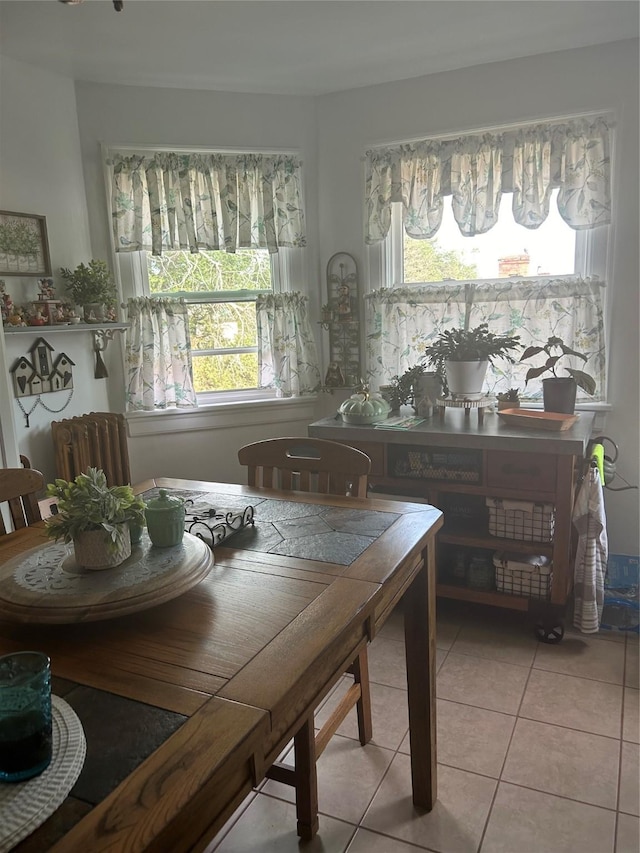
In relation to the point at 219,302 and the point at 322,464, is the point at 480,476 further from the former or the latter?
the point at 219,302

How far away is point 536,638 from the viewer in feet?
8.43

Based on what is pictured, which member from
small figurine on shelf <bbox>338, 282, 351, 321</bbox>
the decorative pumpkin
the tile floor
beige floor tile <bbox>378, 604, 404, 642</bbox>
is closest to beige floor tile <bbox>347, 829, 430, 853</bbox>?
the tile floor

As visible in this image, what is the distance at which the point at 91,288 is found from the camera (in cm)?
300

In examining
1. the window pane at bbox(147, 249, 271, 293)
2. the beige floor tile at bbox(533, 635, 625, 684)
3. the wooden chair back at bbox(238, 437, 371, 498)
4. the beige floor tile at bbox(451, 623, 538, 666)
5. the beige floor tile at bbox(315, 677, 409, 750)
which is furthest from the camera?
the window pane at bbox(147, 249, 271, 293)

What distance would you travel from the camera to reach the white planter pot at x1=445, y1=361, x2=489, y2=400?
2820 mm

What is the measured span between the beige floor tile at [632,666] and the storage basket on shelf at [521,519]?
0.53 m

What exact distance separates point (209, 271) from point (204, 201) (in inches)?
14.5

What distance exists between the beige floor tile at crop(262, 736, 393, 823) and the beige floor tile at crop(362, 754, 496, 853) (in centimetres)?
4

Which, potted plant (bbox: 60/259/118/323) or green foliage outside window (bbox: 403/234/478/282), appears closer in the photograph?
potted plant (bbox: 60/259/118/323)

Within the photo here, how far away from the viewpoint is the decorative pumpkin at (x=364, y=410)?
2826mm

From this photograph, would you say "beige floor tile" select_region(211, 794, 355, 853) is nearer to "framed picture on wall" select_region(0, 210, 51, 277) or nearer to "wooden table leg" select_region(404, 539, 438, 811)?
"wooden table leg" select_region(404, 539, 438, 811)

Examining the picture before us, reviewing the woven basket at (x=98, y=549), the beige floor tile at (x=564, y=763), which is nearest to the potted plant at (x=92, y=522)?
the woven basket at (x=98, y=549)

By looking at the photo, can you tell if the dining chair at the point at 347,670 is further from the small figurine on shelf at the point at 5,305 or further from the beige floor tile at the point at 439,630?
the small figurine on shelf at the point at 5,305

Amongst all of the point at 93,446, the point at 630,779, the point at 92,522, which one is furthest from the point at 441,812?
the point at 93,446
